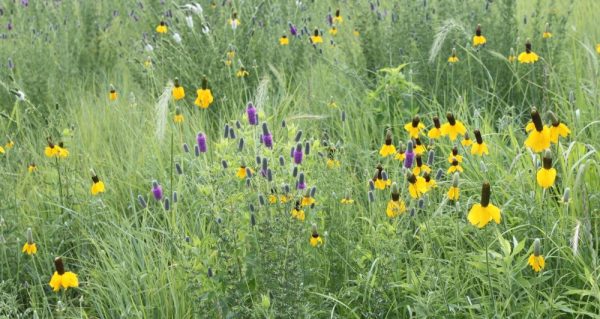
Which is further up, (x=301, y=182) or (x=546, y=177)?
(x=546, y=177)

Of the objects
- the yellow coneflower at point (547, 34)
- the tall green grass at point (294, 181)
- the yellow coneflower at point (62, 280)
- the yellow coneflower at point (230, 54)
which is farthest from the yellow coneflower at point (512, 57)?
the yellow coneflower at point (62, 280)

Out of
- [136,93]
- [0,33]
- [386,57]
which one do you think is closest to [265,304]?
[386,57]

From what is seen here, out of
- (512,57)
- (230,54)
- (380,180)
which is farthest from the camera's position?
(230,54)

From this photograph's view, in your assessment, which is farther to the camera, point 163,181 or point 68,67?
point 68,67

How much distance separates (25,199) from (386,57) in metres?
2.16

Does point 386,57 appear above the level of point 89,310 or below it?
above

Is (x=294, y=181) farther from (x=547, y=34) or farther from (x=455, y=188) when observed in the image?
(x=547, y=34)

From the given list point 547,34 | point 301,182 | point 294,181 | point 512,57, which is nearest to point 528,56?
point 512,57

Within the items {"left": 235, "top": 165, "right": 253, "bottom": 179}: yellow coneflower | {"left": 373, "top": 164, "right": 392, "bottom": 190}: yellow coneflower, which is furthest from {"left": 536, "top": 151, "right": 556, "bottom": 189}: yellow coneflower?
{"left": 235, "top": 165, "right": 253, "bottom": 179}: yellow coneflower

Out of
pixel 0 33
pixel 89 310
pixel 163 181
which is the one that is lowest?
pixel 89 310

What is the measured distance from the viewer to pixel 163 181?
308 cm

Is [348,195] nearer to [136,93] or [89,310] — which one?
[89,310]

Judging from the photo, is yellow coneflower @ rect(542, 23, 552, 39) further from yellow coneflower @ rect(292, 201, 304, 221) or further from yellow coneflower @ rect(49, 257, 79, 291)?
Result: yellow coneflower @ rect(49, 257, 79, 291)

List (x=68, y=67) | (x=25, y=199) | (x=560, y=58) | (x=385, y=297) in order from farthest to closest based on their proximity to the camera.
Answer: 1. (x=68, y=67)
2. (x=560, y=58)
3. (x=25, y=199)
4. (x=385, y=297)
